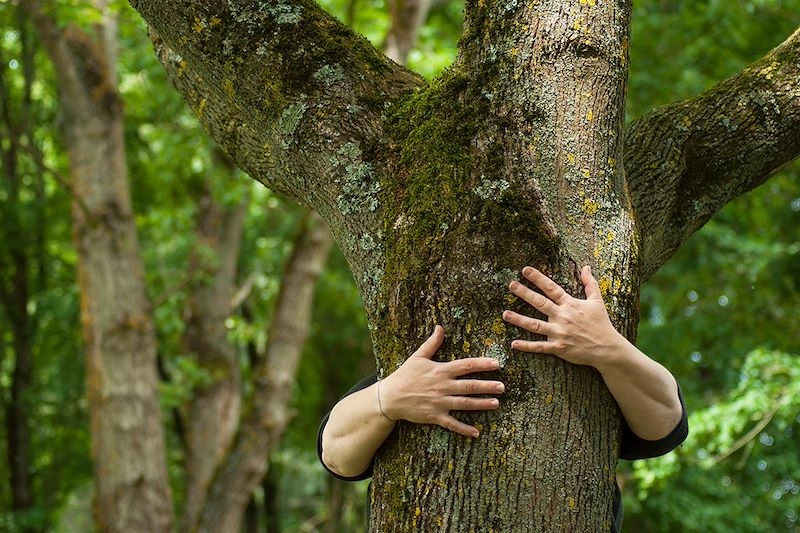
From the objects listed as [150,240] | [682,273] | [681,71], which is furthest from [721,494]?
[150,240]

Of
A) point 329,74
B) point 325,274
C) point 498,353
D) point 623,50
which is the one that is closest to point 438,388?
point 498,353

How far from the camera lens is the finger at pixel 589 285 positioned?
6.49 feet

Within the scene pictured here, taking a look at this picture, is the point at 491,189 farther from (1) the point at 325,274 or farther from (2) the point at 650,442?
(1) the point at 325,274

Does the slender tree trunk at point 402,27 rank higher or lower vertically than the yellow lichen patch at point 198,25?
higher

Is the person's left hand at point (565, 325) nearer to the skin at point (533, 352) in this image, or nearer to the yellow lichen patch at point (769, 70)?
the skin at point (533, 352)

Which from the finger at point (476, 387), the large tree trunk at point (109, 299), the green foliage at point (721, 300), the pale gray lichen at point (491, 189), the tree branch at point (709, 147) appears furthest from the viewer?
the green foliage at point (721, 300)

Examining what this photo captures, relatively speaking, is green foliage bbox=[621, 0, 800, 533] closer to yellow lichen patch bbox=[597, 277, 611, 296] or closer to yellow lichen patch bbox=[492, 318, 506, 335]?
yellow lichen patch bbox=[597, 277, 611, 296]

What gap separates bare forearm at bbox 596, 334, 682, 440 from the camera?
6.48 ft

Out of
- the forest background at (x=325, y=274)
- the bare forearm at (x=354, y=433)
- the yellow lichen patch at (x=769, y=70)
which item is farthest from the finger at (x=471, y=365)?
the forest background at (x=325, y=274)

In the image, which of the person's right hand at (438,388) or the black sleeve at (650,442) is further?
the black sleeve at (650,442)

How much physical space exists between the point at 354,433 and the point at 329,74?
0.94 m

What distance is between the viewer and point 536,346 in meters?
1.92

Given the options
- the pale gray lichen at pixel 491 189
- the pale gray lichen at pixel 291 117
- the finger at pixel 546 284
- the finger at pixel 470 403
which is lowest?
the finger at pixel 470 403

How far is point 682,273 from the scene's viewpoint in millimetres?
12109
